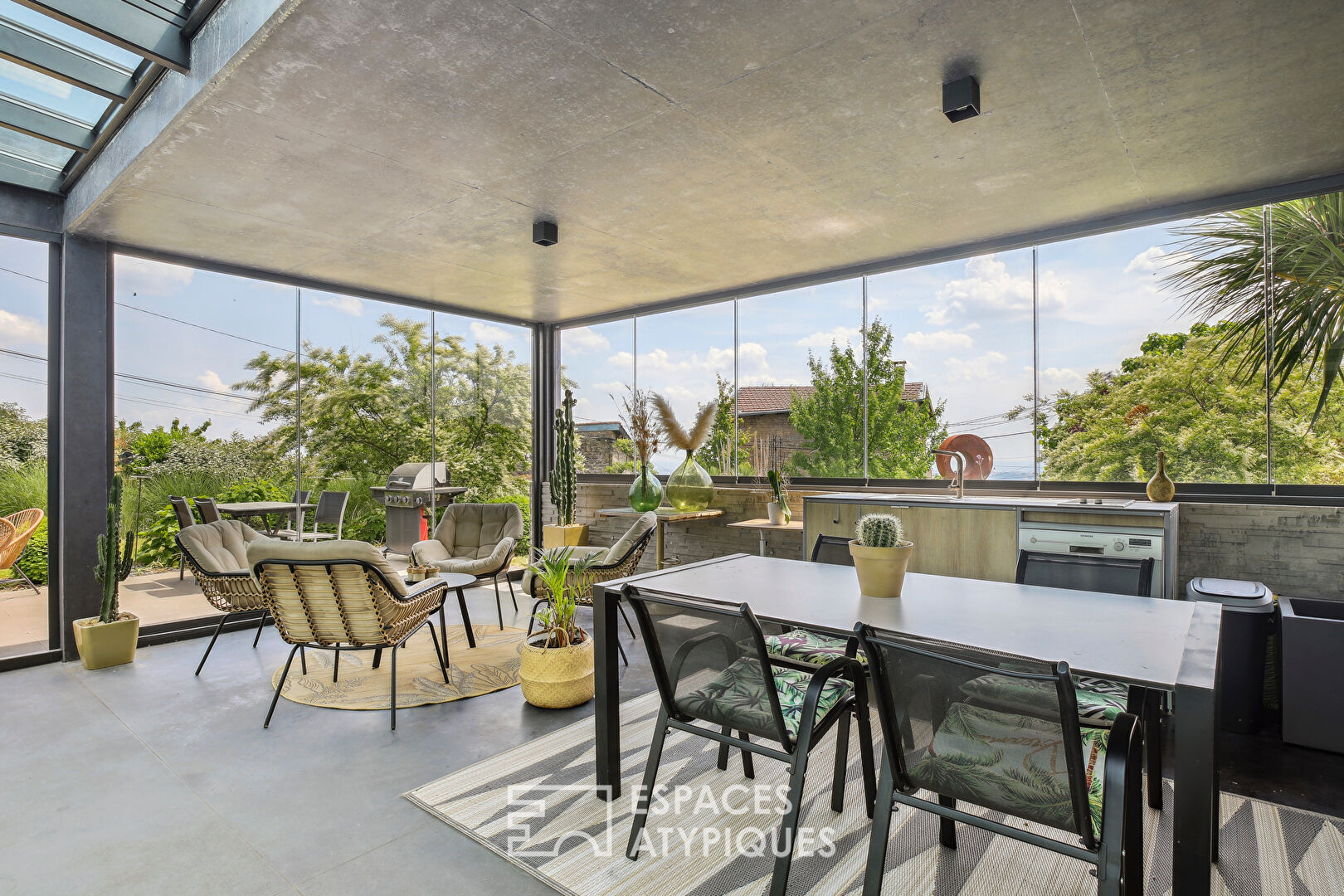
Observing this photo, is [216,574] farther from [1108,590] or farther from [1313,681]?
[1313,681]

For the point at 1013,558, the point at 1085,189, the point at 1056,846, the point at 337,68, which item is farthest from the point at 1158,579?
the point at 337,68

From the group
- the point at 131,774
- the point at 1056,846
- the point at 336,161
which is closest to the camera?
the point at 1056,846

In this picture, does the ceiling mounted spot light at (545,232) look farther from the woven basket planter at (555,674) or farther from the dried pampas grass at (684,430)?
the woven basket planter at (555,674)

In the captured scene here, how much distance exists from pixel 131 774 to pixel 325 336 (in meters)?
3.66

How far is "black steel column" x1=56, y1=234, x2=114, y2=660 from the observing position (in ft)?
14.0

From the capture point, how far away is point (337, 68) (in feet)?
8.32

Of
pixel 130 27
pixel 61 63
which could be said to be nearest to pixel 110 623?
pixel 61 63

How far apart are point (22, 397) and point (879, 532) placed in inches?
202

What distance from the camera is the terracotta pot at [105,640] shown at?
13.5 ft

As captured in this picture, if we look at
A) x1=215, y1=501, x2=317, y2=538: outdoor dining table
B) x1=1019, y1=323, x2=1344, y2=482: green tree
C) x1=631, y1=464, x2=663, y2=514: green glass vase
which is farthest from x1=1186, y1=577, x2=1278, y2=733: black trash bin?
x1=215, y1=501, x2=317, y2=538: outdoor dining table

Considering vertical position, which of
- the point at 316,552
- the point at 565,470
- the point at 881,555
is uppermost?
the point at 565,470

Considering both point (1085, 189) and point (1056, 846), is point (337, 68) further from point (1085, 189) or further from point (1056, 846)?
point (1085, 189)

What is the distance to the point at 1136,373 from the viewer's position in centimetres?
410

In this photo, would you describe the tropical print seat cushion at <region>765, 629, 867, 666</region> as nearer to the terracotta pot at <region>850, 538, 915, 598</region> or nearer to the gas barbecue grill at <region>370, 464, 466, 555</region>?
the terracotta pot at <region>850, 538, 915, 598</region>
